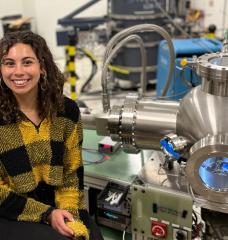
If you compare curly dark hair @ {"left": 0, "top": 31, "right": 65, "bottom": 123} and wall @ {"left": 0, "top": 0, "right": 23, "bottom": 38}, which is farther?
wall @ {"left": 0, "top": 0, "right": 23, "bottom": 38}

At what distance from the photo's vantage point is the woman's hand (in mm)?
1243

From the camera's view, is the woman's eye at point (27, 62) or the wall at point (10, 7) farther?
the wall at point (10, 7)

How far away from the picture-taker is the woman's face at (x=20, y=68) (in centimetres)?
121

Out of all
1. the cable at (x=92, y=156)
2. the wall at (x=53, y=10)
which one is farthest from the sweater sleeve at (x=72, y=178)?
the wall at (x=53, y=10)

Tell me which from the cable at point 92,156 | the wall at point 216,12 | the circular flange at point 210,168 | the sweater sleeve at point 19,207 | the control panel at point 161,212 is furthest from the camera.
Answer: the wall at point 216,12

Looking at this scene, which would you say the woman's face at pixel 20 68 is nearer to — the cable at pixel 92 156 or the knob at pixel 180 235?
the cable at pixel 92 156

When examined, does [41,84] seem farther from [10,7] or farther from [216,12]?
[10,7]

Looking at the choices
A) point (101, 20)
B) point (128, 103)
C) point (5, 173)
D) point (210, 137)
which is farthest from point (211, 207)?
point (101, 20)

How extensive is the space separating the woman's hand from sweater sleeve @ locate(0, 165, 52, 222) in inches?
1.2

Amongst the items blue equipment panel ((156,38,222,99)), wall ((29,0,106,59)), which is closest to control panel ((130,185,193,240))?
blue equipment panel ((156,38,222,99))

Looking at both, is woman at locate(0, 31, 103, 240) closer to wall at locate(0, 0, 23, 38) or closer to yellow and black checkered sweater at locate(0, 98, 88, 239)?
yellow and black checkered sweater at locate(0, 98, 88, 239)

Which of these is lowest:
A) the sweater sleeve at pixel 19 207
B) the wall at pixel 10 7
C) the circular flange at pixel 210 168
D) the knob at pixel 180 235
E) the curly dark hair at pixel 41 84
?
the knob at pixel 180 235

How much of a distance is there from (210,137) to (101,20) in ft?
9.22

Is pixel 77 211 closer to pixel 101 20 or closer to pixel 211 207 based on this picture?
pixel 211 207
